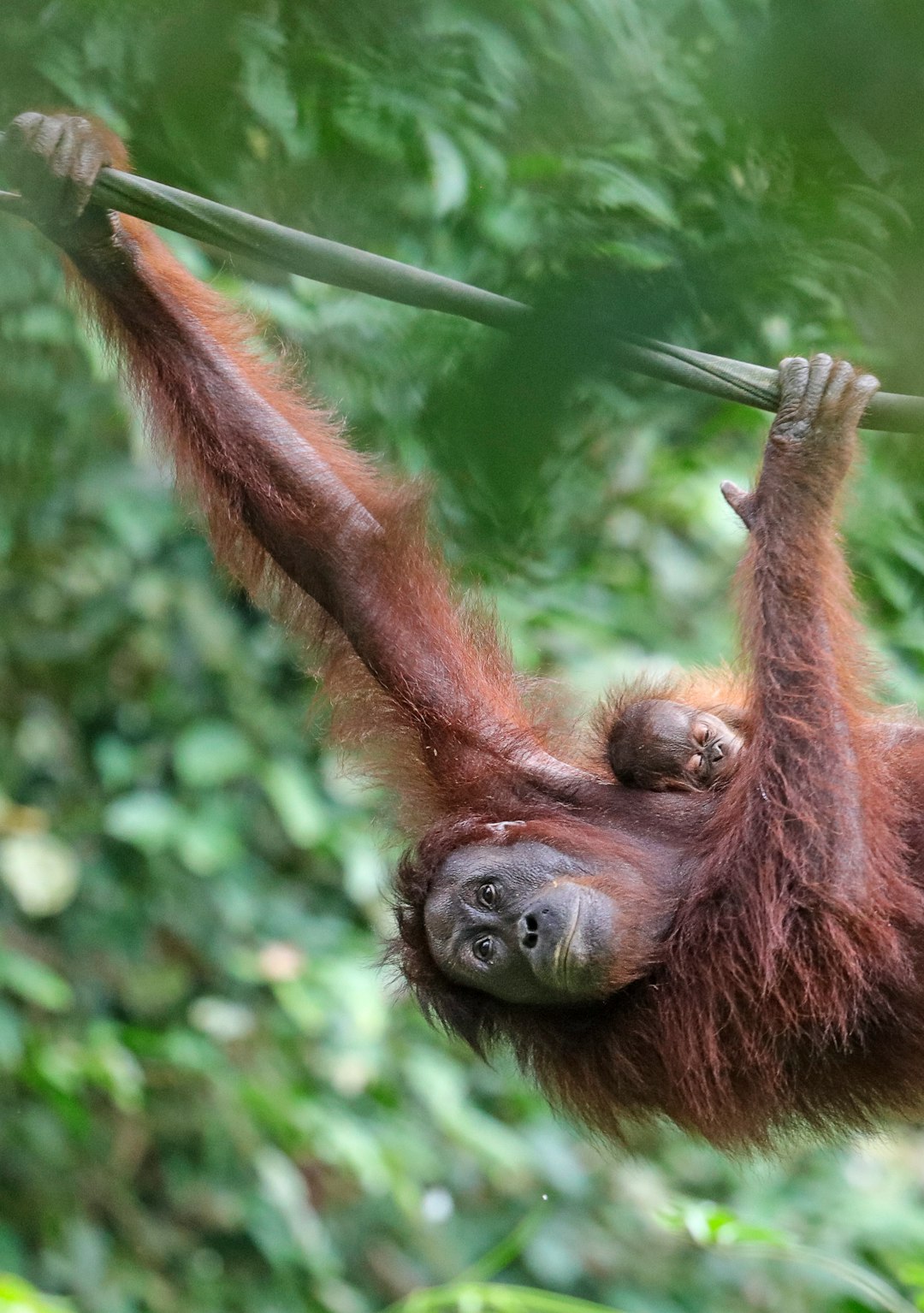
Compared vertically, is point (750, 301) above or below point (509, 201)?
above

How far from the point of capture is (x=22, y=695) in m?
4.38

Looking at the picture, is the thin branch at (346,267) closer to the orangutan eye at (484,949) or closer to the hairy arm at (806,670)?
the hairy arm at (806,670)

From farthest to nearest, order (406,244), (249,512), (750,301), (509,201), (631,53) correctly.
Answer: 1. (249,512)
2. (406,244)
3. (509,201)
4. (631,53)
5. (750,301)

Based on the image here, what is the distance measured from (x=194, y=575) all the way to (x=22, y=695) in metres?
0.66

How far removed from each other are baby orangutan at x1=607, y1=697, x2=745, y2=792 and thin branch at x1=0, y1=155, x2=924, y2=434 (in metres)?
0.78

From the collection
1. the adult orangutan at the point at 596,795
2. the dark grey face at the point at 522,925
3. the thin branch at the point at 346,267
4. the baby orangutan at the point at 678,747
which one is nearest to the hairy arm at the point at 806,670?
the adult orangutan at the point at 596,795

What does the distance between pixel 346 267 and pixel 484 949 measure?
1290 mm

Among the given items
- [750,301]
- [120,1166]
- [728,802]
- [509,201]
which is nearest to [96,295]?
[509,201]

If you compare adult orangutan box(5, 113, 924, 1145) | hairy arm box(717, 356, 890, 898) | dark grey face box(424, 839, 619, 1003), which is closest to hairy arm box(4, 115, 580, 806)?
adult orangutan box(5, 113, 924, 1145)

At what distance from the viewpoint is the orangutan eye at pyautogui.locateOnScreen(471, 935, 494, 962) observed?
8.43 ft

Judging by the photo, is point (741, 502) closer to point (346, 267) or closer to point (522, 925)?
point (522, 925)

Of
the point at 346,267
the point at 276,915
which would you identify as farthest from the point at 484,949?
the point at 276,915

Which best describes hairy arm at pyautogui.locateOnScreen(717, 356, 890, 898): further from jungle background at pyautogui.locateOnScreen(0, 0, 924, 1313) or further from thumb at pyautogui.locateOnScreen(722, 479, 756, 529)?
jungle background at pyautogui.locateOnScreen(0, 0, 924, 1313)

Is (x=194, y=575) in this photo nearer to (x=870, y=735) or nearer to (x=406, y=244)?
(x=406, y=244)
